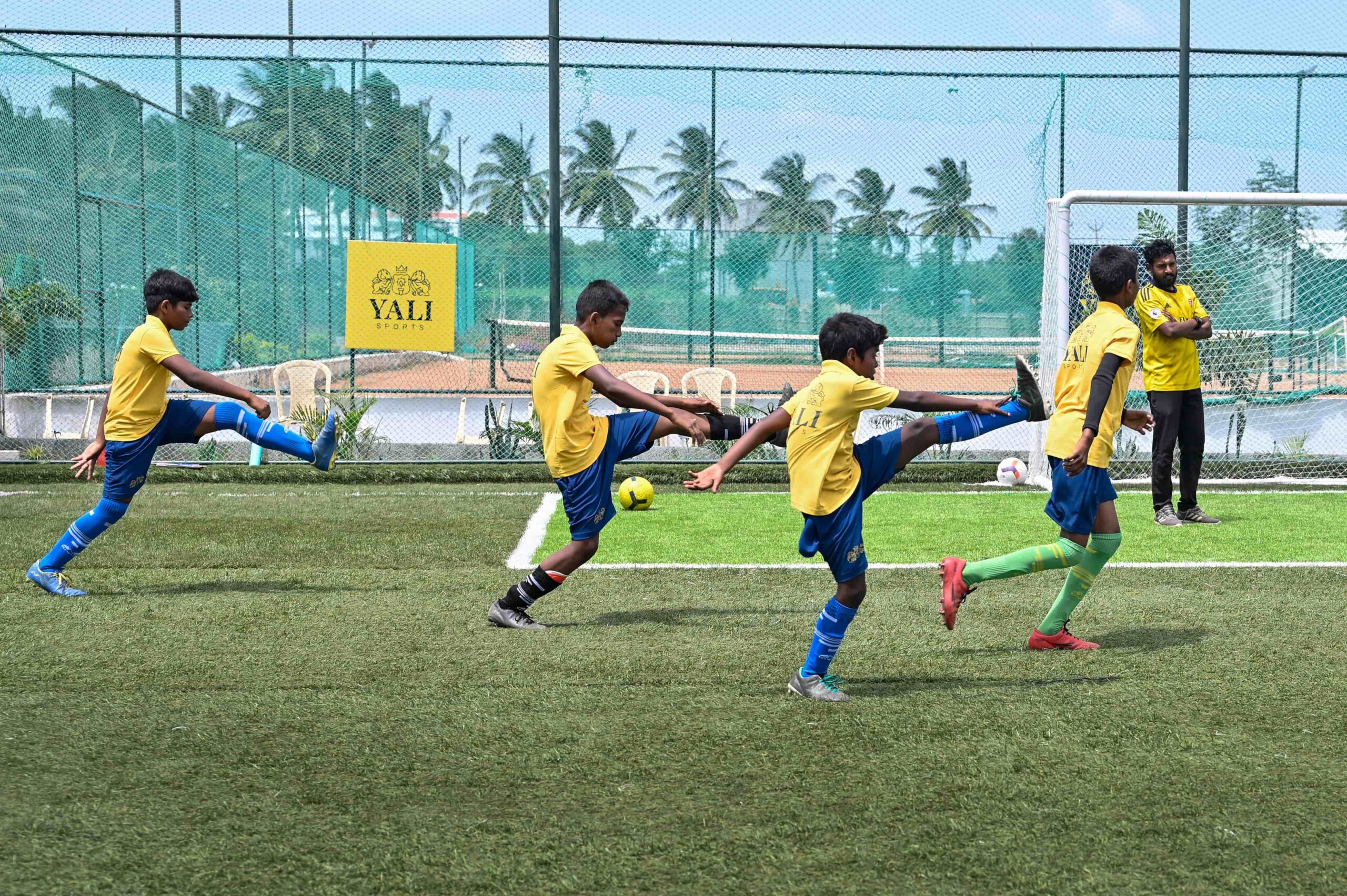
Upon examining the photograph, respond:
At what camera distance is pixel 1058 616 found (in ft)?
17.9

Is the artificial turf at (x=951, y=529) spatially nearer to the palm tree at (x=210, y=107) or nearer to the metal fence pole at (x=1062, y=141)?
the metal fence pole at (x=1062, y=141)

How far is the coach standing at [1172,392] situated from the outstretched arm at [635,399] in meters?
4.53

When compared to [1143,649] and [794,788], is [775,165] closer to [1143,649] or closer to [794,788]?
[1143,649]

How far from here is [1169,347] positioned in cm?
903

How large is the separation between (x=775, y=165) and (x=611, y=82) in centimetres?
208

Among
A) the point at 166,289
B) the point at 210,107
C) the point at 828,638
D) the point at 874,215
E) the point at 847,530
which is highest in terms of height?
the point at 210,107

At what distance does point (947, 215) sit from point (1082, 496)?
9496 mm

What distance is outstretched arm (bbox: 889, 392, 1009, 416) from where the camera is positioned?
478 cm

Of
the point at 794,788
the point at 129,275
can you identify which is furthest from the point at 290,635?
the point at 129,275

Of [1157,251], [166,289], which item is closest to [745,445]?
[166,289]

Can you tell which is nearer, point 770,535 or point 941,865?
point 941,865

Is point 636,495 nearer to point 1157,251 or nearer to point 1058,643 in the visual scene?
point 1058,643

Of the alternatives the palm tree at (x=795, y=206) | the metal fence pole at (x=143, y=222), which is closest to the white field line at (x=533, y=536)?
the palm tree at (x=795, y=206)

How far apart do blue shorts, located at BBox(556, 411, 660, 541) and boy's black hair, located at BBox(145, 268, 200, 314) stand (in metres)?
2.41
